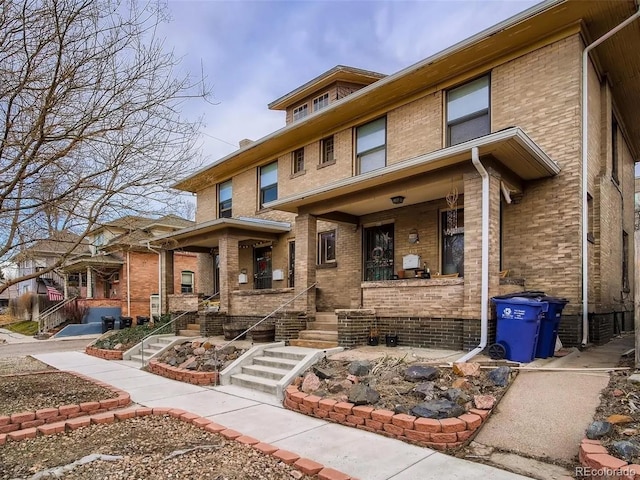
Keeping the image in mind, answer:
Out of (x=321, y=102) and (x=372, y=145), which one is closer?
(x=372, y=145)

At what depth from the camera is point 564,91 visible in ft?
27.5

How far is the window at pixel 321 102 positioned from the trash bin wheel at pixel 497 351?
10705 mm

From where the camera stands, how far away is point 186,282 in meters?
24.1

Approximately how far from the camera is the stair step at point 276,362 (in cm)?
776

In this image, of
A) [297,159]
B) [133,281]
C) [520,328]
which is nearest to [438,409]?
[520,328]

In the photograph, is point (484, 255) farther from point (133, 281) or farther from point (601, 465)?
point (133, 281)

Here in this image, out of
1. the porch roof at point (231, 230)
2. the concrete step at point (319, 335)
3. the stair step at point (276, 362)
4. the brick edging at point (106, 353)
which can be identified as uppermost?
the porch roof at point (231, 230)

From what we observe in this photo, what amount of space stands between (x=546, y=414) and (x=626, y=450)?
1.20m

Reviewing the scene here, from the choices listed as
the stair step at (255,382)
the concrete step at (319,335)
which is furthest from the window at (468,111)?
the stair step at (255,382)

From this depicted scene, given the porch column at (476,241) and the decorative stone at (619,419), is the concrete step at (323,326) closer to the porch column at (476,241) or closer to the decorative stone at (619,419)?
the porch column at (476,241)

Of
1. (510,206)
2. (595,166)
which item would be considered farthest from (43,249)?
(595,166)

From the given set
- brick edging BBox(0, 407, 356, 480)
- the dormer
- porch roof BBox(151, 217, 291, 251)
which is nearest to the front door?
porch roof BBox(151, 217, 291, 251)

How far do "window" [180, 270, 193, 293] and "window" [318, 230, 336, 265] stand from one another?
1335cm

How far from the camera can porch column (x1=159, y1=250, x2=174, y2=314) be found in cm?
1588
